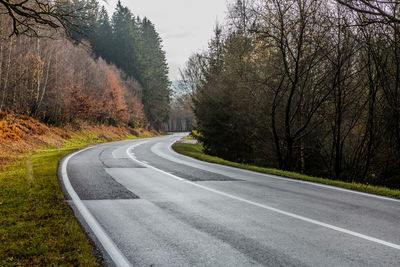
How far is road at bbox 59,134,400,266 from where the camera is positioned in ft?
12.6

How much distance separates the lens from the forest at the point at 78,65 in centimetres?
773

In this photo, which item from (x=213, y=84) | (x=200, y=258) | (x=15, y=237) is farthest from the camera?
(x=213, y=84)

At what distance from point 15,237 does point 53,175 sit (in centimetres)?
597

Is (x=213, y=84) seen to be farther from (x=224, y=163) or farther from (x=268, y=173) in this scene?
(x=268, y=173)

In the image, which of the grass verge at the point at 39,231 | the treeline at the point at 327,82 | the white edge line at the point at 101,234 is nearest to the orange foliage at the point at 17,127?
the grass verge at the point at 39,231

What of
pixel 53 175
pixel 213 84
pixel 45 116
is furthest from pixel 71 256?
pixel 45 116

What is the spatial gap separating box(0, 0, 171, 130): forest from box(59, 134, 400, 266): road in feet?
13.2

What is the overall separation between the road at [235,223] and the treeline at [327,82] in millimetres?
5963

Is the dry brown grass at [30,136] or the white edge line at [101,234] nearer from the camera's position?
the white edge line at [101,234]

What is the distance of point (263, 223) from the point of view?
523cm

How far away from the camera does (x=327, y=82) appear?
14102mm

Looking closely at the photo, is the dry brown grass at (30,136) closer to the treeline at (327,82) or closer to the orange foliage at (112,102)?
the orange foliage at (112,102)

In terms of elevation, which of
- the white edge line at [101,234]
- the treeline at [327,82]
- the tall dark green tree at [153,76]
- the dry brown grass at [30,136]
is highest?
the tall dark green tree at [153,76]

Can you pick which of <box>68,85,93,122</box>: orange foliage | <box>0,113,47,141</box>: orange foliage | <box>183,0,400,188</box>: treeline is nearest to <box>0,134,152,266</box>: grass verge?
<box>183,0,400,188</box>: treeline
